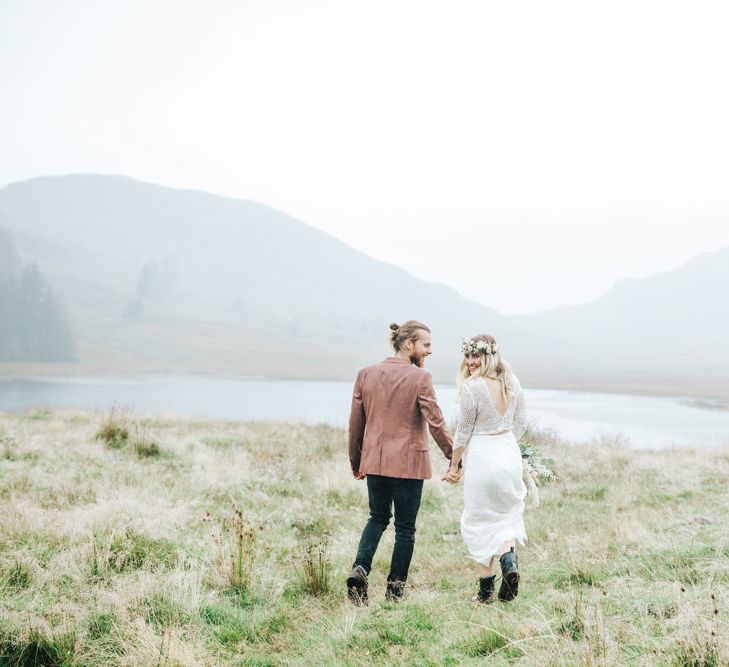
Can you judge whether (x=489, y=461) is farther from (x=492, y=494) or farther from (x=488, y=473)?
(x=492, y=494)

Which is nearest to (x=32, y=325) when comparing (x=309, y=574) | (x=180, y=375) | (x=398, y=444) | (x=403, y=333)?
(x=180, y=375)

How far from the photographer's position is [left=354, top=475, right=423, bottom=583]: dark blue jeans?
4.48m

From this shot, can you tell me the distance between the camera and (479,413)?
4.64 m

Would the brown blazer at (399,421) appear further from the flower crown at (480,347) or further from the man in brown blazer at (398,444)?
the flower crown at (480,347)

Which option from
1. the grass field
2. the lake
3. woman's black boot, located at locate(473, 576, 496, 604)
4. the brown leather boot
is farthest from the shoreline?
the brown leather boot

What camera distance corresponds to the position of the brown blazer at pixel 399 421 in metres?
4.40

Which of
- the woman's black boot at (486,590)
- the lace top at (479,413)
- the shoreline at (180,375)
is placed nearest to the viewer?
the woman's black boot at (486,590)

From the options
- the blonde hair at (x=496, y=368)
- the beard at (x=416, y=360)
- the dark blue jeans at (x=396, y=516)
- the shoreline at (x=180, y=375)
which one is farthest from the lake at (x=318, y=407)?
the blonde hair at (x=496, y=368)

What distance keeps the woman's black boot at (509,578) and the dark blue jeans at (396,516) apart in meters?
0.75

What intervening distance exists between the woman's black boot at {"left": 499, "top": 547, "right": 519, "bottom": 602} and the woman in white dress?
44mm

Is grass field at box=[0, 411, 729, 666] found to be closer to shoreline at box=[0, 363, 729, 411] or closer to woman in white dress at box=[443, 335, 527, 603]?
woman in white dress at box=[443, 335, 527, 603]

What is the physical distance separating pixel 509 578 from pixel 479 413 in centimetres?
129

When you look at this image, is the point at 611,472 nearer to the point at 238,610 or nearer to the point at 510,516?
the point at 510,516

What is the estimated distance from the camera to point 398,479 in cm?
449
